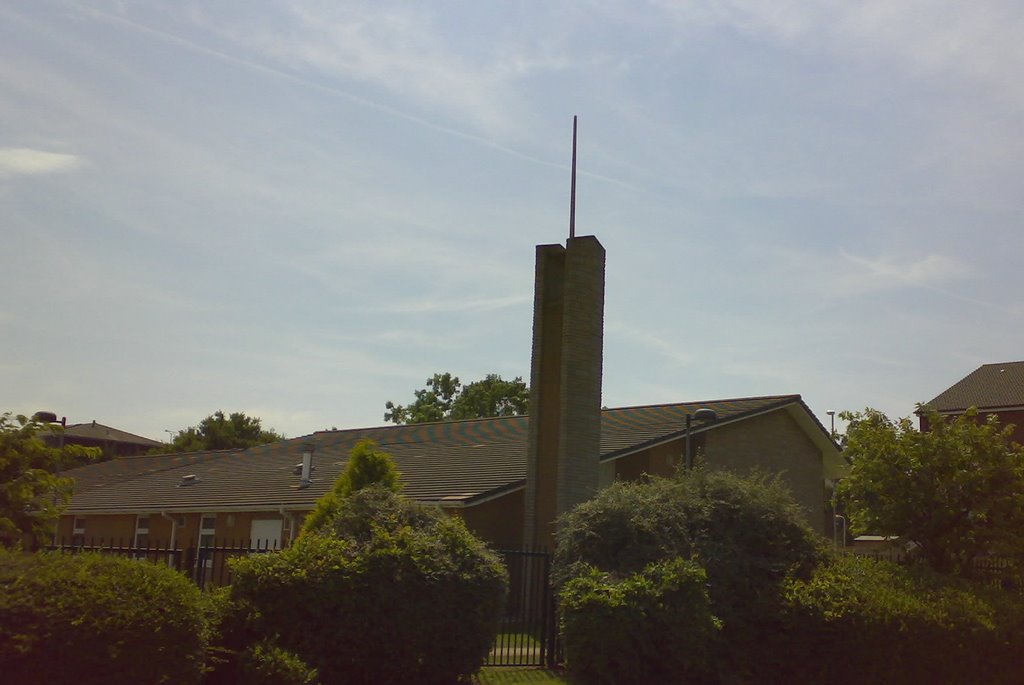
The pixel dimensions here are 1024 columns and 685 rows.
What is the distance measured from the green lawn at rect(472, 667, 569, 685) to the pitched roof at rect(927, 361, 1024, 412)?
144 ft

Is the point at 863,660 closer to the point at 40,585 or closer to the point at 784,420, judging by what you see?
the point at 40,585

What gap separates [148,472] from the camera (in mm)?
41938

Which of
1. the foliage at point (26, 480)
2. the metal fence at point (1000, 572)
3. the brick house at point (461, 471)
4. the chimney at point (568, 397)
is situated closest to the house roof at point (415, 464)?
the brick house at point (461, 471)

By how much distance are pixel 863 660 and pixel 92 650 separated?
28.8ft

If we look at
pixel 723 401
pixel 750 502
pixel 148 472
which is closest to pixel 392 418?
pixel 148 472

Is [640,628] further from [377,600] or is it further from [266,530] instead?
[266,530]

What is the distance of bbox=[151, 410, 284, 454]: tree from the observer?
2955 inches

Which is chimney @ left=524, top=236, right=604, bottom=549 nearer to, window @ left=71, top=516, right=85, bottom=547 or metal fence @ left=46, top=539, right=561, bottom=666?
metal fence @ left=46, top=539, right=561, bottom=666

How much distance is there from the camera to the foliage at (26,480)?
16.7m

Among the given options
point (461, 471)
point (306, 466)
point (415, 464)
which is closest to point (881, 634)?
point (461, 471)

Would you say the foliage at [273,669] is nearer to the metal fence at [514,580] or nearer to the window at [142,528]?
the metal fence at [514,580]

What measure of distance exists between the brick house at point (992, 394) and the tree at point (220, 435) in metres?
48.3

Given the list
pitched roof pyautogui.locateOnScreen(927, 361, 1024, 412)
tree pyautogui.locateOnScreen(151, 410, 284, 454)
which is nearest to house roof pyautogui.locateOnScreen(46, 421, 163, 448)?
tree pyautogui.locateOnScreen(151, 410, 284, 454)

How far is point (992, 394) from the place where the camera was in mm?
53656
